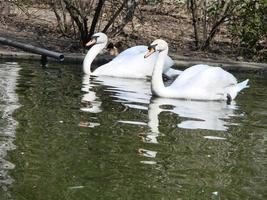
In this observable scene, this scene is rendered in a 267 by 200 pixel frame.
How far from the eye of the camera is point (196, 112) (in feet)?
30.6

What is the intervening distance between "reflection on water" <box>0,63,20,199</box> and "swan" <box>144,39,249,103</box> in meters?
2.20

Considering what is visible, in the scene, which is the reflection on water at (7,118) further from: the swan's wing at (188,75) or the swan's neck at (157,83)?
the swan's wing at (188,75)

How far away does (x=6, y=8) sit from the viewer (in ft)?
70.3

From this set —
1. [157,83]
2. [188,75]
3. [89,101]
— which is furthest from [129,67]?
[89,101]

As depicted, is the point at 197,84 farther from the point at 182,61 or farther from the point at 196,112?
the point at 182,61

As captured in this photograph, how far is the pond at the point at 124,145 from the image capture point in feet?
17.6

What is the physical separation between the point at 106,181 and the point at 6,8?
16.7 metres

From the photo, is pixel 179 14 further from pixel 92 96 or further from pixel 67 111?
pixel 67 111

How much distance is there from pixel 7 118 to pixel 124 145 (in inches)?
64.8

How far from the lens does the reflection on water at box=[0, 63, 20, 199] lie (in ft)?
17.9

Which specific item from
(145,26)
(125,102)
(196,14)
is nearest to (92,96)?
(125,102)

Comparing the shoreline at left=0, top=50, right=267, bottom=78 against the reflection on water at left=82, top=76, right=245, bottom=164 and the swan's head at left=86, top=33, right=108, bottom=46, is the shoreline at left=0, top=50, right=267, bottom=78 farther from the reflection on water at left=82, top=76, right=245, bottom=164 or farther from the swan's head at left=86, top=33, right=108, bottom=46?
the reflection on water at left=82, top=76, right=245, bottom=164

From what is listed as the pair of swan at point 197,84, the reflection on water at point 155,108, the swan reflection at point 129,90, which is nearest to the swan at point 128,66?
the swan reflection at point 129,90

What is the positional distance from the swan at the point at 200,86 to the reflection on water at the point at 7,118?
2.20 metres
